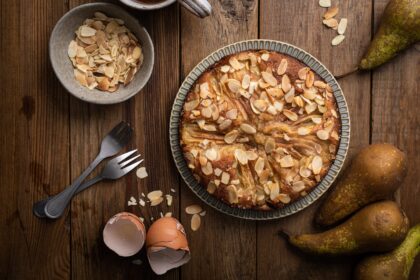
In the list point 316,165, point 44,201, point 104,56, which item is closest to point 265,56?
point 316,165

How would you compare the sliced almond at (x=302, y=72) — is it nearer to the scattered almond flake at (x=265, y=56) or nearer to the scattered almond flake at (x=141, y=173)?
the scattered almond flake at (x=265, y=56)

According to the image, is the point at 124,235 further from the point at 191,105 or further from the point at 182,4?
the point at 182,4

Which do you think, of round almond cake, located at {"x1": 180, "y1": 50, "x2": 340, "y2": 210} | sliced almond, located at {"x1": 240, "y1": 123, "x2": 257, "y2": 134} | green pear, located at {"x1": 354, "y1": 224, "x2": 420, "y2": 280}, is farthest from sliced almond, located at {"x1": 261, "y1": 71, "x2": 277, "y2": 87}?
green pear, located at {"x1": 354, "y1": 224, "x2": 420, "y2": 280}

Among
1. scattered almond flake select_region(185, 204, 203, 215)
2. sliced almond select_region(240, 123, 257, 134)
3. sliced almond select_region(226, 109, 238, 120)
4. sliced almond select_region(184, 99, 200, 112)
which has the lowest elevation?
scattered almond flake select_region(185, 204, 203, 215)

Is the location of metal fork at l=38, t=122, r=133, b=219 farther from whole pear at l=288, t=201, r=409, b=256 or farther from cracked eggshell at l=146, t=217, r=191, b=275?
whole pear at l=288, t=201, r=409, b=256

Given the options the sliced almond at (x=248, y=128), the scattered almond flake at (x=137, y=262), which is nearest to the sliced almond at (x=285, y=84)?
the sliced almond at (x=248, y=128)

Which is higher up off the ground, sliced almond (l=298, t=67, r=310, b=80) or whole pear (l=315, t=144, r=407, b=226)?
sliced almond (l=298, t=67, r=310, b=80)
